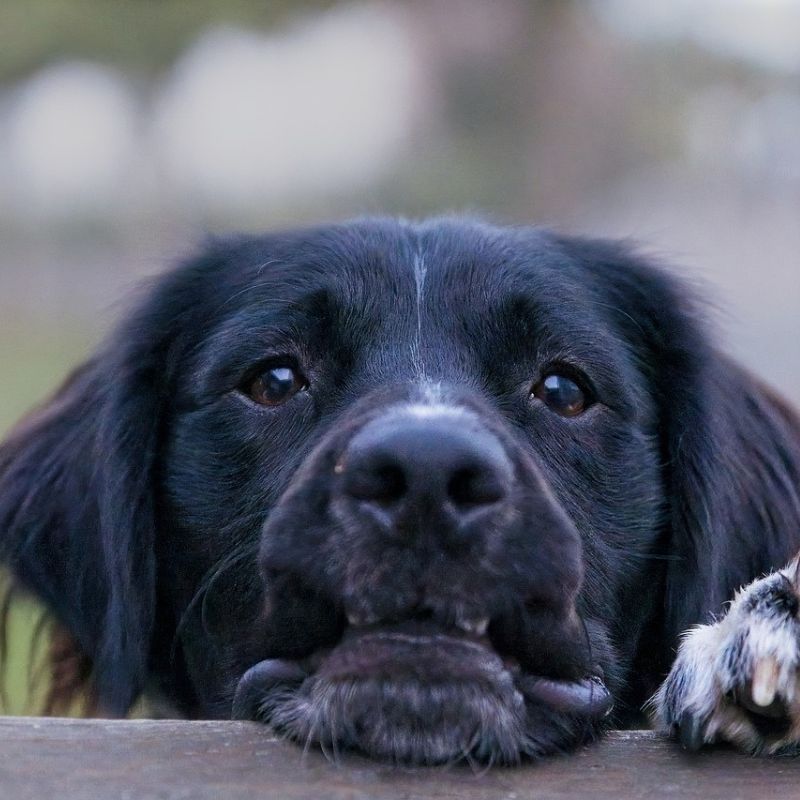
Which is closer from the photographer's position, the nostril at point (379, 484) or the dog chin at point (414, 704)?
the dog chin at point (414, 704)

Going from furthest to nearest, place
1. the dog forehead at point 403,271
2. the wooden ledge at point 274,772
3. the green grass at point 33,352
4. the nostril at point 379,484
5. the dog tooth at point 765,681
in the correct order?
the green grass at point 33,352 → the dog forehead at point 403,271 → the nostril at point 379,484 → the dog tooth at point 765,681 → the wooden ledge at point 274,772

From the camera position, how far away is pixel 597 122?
1956cm

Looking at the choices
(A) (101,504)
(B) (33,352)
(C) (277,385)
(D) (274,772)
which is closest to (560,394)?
(C) (277,385)

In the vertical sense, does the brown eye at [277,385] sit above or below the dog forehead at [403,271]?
below

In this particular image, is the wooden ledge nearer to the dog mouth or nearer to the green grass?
the dog mouth

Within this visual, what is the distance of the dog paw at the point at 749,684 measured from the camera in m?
2.01

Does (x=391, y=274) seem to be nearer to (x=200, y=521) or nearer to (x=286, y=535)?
(x=200, y=521)

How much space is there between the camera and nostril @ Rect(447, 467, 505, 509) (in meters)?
2.22

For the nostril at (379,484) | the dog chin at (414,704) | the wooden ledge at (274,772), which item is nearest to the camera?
the wooden ledge at (274,772)

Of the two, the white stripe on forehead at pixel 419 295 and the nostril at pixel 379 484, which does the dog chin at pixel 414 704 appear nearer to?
the nostril at pixel 379 484

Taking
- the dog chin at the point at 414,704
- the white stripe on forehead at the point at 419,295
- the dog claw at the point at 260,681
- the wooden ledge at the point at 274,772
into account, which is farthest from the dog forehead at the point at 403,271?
the wooden ledge at the point at 274,772

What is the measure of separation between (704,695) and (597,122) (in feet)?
60.0

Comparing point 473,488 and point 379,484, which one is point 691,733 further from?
point 379,484

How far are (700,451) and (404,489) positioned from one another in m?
1.27
